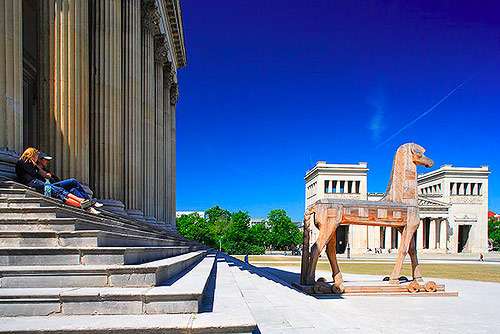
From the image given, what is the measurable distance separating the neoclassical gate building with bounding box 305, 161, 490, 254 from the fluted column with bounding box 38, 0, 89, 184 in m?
72.5

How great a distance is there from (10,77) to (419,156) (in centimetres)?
1459

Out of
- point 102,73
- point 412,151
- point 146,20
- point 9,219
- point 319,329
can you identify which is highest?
point 146,20

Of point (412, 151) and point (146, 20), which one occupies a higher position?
point (146, 20)

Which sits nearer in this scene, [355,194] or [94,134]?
[94,134]

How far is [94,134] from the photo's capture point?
1320cm

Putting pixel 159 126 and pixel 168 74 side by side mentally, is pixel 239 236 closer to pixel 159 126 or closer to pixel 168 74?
pixel 168 74

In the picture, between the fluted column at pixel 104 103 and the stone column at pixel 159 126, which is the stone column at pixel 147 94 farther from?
the fluted column at pixel 104 103

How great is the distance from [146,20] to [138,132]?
7.85 m

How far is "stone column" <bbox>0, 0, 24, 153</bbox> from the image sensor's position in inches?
311

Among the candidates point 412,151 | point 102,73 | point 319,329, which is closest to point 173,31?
point 102,73

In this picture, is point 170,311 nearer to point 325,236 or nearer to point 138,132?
point 325,236

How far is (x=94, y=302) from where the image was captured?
13.1 feet

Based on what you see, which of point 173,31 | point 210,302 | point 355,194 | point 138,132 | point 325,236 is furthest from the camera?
point 355,194

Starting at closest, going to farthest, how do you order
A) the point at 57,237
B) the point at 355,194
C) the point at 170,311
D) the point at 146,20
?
1. the point at 170,311
2. the point at 57,237
3. the point at 146,20
4. the point at 355,194
